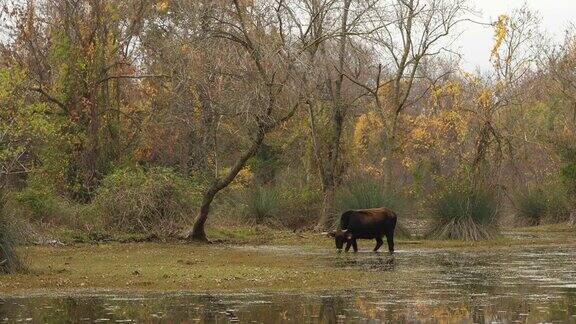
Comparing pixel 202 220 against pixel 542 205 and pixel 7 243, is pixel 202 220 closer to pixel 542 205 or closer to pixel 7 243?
pixel 7 243

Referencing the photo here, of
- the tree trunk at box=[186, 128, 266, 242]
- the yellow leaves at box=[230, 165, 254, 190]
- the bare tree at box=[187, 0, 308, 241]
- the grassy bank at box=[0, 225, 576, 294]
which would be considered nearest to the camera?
the grassy bank at box=[0, 225, 576, 294]

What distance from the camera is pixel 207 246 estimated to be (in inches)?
1270

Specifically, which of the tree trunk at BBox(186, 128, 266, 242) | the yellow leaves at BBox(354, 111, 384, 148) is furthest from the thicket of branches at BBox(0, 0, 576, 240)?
the yellow leaves at BBox(354, 111, 384, 148)

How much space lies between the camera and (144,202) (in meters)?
33.2

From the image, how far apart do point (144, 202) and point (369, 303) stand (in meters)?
17.2

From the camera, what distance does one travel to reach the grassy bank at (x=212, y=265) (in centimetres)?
2025

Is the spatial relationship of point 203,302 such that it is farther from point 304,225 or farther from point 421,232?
point 304,225

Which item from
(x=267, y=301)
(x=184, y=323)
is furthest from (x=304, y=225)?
(x=184, y=323)

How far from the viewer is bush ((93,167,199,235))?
33.3 meters

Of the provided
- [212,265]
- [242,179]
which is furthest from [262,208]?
[212,265]

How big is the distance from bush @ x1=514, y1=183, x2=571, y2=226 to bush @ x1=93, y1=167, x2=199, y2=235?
18.1 m

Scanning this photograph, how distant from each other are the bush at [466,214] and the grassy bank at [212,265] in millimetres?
672

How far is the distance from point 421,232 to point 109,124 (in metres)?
12.0

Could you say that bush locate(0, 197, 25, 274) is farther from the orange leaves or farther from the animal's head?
the orange leaves
